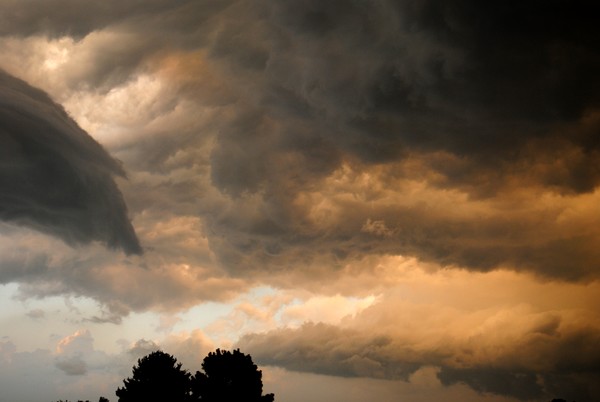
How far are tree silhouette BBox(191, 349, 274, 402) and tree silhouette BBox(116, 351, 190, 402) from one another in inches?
74.7

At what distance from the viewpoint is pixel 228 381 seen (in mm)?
116625

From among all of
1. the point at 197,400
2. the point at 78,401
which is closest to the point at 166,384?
the point at 197,400

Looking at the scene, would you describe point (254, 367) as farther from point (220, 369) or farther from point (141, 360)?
point (141, 360)

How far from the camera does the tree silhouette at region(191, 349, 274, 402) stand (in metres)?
116

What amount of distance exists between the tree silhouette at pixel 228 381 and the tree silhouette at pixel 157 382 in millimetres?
1898

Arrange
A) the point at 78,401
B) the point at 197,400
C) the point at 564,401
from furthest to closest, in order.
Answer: the point at 564,401 < the point at 78,401 < the point at 197,400

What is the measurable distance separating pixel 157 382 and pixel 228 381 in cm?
996

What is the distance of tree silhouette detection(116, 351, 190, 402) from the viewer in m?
116

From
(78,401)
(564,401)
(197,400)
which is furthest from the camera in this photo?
(564,401)

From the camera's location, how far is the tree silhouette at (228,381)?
380 ft

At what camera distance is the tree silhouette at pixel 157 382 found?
116 metres

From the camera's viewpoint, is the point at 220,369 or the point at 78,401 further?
the point at 78,401

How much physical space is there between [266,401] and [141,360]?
61.8 ft

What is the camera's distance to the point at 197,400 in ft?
Result: 381
